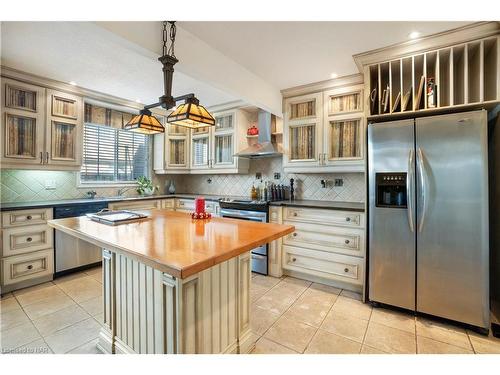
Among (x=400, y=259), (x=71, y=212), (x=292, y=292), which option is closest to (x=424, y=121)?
(x=400, y=259)

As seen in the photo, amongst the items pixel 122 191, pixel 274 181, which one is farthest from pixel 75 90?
pixel 274 181

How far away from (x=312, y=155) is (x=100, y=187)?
324 cm

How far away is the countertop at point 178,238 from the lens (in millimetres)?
1012

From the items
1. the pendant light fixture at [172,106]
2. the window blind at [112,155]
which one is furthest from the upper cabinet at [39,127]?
the pendant light fixture at [172,106]

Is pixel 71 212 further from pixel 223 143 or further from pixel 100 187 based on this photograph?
pixel 223 143

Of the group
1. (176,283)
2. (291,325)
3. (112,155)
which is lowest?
(291,325)

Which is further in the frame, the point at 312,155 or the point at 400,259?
the point at 312,155

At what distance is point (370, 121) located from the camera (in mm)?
2412

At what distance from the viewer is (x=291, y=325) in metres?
2.03

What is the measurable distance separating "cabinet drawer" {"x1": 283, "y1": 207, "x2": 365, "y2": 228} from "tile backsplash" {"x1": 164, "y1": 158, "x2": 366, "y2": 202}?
35 cm

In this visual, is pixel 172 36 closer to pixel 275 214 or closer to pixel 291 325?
pixel 275 214

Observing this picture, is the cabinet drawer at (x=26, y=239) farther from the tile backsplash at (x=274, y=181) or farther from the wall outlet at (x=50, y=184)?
the tile backsplash at (x=274, y=181)

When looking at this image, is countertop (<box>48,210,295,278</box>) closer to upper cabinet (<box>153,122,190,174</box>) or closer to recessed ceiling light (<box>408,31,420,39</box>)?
recessed ceiling light (<box>408,31,420,39</box>)

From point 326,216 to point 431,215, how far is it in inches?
38.3
